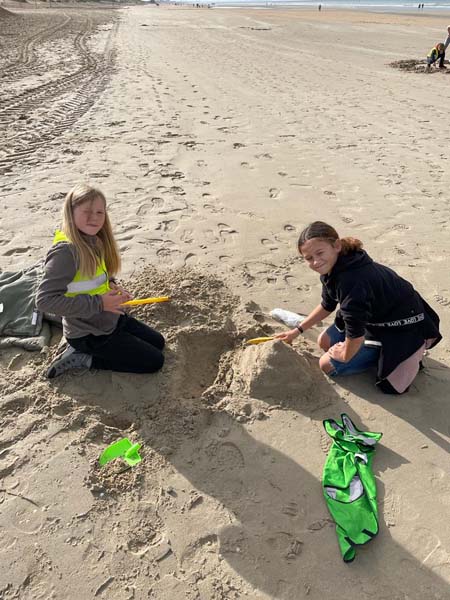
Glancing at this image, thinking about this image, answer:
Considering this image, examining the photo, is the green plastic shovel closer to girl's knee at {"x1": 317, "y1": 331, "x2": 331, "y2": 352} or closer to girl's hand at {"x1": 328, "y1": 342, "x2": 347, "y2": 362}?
girl's hand at {"x1": 328, "y1": 342, "x2": 347, "y2": 362}

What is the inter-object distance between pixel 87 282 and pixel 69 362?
21.0 inches

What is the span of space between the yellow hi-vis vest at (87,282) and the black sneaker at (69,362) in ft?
1.35

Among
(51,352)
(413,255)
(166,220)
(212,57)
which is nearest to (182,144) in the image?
(166,220)

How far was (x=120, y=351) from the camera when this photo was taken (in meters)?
2.64

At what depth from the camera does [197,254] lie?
3943mm

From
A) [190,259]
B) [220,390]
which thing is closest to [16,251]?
[190,259]

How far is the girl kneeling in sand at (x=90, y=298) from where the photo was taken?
236 centimetres

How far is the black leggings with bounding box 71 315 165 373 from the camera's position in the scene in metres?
2.64

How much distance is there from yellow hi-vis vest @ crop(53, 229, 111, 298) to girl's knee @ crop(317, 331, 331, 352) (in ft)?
4.73

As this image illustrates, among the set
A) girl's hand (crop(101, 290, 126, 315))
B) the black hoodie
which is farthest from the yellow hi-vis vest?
the black hoodie

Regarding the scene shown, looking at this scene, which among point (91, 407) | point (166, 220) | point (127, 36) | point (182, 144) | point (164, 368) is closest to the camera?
point (91, 407)

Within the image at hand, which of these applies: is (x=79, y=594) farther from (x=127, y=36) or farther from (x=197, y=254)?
(x=127, y=36)

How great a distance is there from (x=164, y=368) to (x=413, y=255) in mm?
2556

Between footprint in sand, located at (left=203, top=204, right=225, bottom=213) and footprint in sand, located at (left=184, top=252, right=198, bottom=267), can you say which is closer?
footprint in sand, located at (left=184, top=252, right=198, bottom=267)
